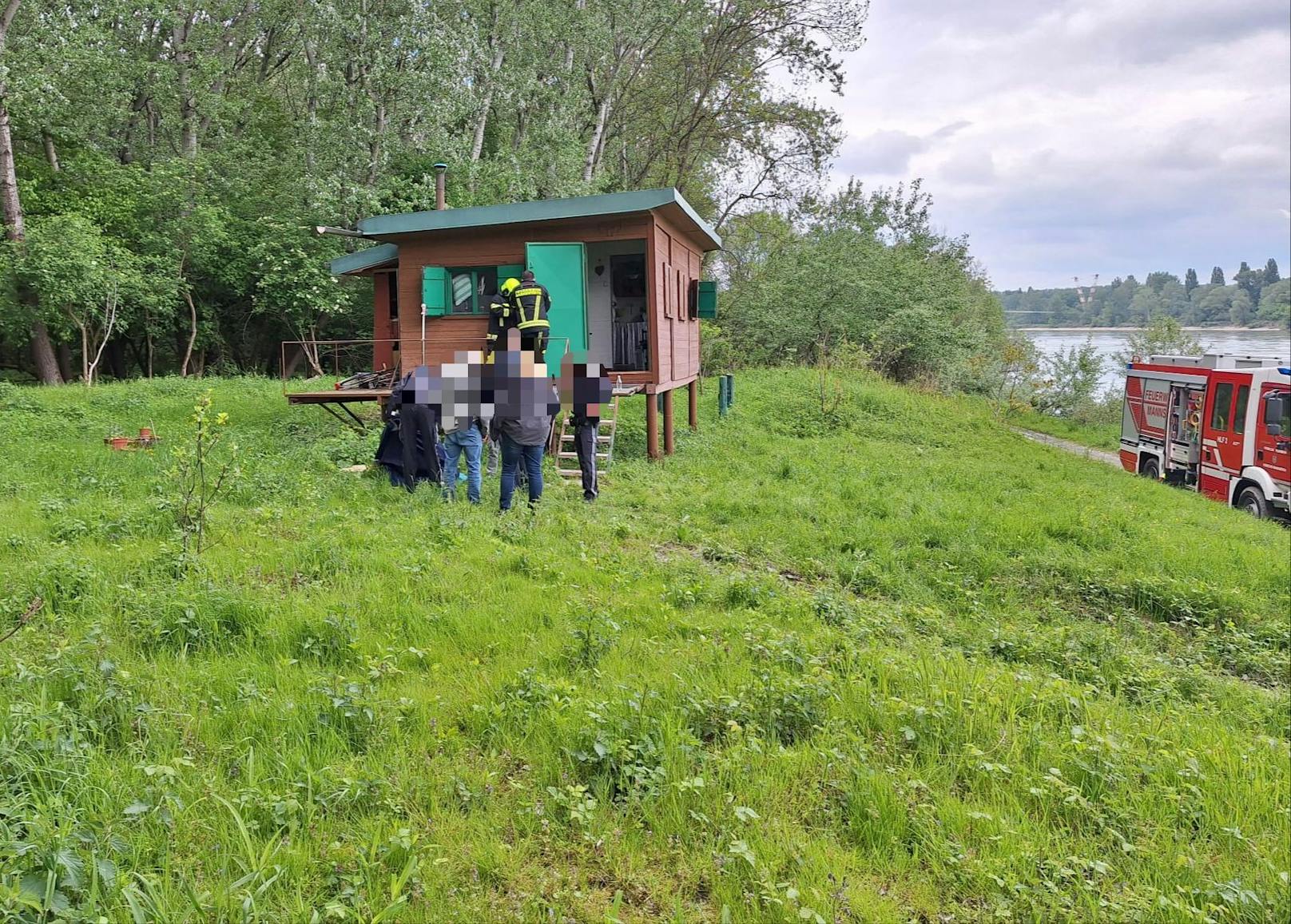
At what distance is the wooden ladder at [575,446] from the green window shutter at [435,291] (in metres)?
2.82

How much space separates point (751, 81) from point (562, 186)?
10581 millimetres

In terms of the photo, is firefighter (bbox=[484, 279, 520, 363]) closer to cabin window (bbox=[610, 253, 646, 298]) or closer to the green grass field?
the green grass field

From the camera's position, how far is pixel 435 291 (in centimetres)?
1155

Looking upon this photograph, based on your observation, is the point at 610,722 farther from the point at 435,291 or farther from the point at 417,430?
the point at 435,291

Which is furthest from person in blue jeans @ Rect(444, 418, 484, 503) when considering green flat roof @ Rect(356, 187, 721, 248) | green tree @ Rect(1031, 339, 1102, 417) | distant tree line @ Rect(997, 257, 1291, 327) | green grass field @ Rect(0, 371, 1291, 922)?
distant tree line @ Rect(997, 257, 1291, 327)

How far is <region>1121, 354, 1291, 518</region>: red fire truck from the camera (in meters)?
10.8

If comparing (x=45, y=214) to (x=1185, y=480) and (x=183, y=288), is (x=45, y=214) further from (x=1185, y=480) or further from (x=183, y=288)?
(x=1185, y=480)

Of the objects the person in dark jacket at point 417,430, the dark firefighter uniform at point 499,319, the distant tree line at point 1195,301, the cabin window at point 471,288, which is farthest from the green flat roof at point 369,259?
the distant tree line at point 1195,301

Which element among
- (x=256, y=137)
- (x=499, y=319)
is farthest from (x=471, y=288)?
(x=256, y=137)

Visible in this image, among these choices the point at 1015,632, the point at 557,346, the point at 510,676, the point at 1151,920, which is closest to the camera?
the point at 1151,920

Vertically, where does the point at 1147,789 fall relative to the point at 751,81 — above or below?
below

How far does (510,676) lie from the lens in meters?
3.79

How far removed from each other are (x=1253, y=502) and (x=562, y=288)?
430 inches

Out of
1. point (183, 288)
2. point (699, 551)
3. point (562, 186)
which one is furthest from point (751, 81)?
point (699, 551)
